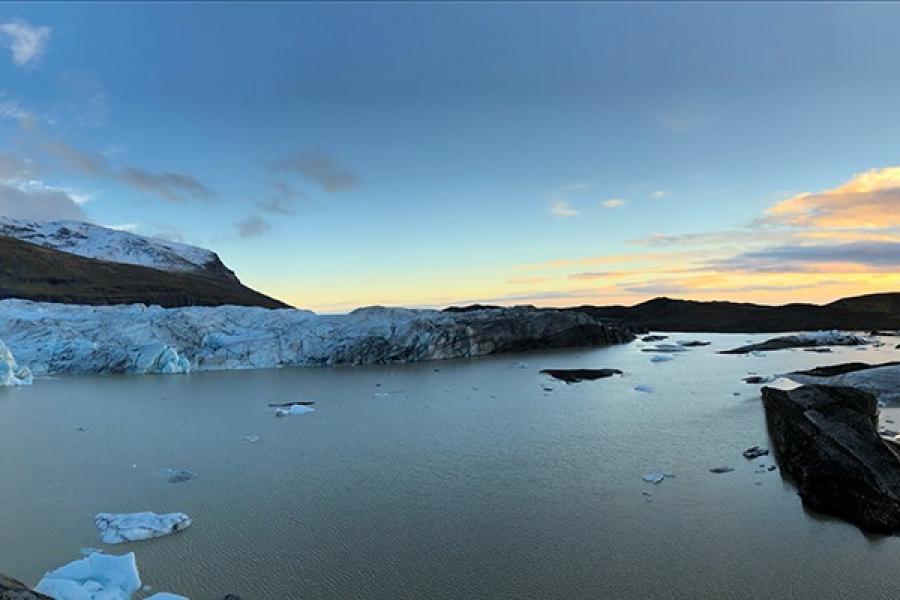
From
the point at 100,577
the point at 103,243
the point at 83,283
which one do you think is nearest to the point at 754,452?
the point at 100,577

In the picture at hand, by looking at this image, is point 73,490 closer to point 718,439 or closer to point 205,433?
point 205,433

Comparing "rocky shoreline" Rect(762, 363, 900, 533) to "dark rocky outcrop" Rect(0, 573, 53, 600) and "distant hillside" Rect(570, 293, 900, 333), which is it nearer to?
"dark rocky outcrop" Rect(0, 573, 53, 600)

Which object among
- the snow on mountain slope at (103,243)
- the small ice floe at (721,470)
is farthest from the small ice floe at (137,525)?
the snow on mountain slope at (103,243)

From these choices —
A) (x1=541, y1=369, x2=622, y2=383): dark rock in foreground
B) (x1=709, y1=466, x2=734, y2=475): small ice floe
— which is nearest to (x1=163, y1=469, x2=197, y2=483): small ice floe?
(x1=709, y1=466, x2=734, y2=475): small ice floe

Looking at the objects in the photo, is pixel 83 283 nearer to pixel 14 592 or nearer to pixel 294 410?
pixel 294 410

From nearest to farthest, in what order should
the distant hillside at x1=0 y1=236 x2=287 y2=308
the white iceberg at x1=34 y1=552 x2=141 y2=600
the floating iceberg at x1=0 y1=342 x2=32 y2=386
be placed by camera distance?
1. the white iceberg at x1=34 y1=552 x2=141 y2=600
2. the floating iceberg at x1=0 y1=342 x2=32 y2=386
3. the distant hillside at x1=0 y1=236 x2=287 y2=308

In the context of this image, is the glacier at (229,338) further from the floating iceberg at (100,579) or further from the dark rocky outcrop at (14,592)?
the dark rocky outcrop at (14,592)

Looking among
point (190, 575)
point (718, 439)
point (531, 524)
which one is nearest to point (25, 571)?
point (190, 575)
